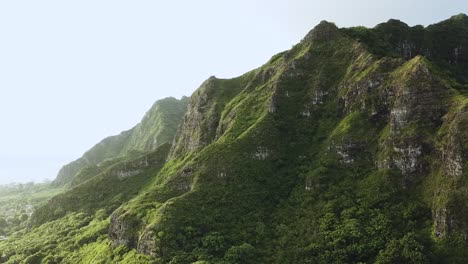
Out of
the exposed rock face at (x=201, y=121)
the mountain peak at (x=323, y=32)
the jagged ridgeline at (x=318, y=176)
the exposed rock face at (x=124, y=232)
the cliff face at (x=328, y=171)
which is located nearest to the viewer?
the jagged ridgeline at (x=318, y=176)

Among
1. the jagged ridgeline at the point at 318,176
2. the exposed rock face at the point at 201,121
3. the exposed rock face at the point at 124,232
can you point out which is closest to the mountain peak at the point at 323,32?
the jagged ridgeline at the point at 318,176

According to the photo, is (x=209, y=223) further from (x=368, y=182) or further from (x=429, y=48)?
(x=429, y=48)

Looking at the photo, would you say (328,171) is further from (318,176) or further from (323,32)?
(323,32)

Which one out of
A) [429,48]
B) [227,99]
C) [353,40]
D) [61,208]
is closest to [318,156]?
[353,40]

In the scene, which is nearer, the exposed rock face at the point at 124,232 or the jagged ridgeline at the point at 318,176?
the jagged ridgeline at the point at 318,176

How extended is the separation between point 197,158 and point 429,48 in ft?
310

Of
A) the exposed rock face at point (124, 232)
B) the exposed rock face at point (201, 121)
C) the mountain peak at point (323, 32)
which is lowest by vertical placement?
the exposed rock face at point (124, 232)

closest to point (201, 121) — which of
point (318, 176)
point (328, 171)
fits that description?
point (318, 176)

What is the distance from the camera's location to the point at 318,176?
351 ft

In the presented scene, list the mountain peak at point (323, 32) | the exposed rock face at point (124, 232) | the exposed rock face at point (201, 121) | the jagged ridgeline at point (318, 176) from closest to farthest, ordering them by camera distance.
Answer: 1. the jagged ridgeline at point (318, 176)
2. the exposed rock face at point (124, 232)
3. the mountain peak at point (323, 32)
4. the exposed rock face at point (201, 121)

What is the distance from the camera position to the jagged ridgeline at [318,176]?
286ft

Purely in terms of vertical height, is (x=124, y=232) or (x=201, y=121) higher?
(x=201, y=121)

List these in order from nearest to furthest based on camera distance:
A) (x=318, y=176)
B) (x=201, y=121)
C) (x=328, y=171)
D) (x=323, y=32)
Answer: (x=318, y=176), (x=328, y=171), (x=323, y=32), (x=201, y=121)

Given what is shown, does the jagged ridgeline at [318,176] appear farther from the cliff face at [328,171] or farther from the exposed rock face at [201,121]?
the exposed rock face at [201,121]
